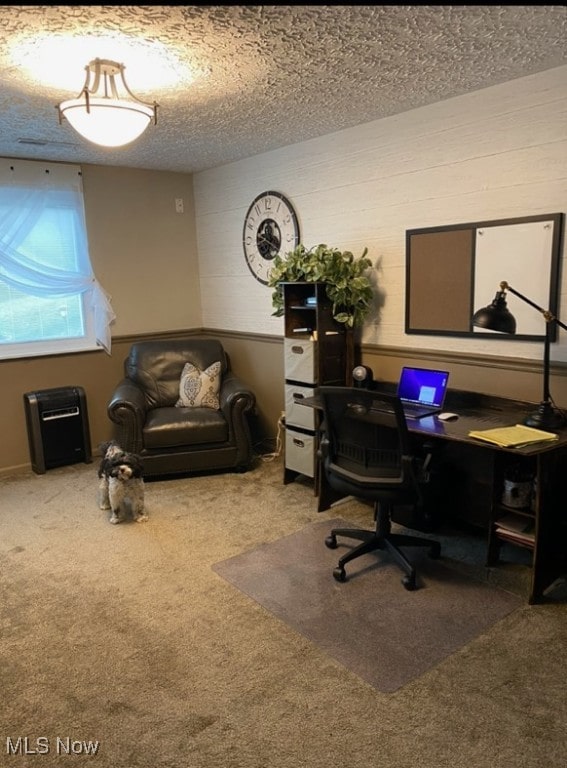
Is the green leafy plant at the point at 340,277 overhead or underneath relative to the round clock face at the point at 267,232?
underneath

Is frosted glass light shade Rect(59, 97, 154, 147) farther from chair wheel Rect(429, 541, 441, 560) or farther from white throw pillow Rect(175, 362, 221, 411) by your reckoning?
chair wheel Rect(429, 541, 441, 560)

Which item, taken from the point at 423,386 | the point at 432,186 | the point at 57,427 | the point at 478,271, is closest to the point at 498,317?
the point at 478,271

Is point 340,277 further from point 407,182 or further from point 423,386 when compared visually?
point 423,386

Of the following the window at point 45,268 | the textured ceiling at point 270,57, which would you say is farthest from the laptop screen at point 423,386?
the window at point 45,268

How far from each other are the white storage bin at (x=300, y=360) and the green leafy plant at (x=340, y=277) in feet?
0.89

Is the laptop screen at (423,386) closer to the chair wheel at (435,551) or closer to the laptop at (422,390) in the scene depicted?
the laptop at (422,390)

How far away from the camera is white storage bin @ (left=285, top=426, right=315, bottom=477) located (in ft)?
12.6

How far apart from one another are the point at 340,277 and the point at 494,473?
1518 mm

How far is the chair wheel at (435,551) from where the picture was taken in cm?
301

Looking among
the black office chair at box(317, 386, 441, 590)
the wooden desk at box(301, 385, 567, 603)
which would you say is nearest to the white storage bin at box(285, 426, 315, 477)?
the wooden desk at box(301, 385, 567, 603)

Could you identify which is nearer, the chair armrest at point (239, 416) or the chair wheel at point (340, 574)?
the chair wheel at point (340, 574)

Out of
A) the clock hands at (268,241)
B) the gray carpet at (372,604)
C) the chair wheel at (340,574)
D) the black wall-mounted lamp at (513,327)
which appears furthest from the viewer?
the clock hands at (268,241)

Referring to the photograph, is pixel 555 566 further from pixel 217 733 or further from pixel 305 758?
pixel 217 733

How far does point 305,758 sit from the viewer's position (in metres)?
1.78
